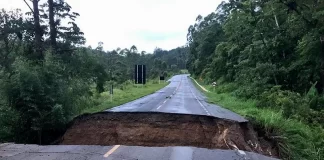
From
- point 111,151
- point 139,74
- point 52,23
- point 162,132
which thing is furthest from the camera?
point 139,74

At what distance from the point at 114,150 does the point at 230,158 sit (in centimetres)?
293

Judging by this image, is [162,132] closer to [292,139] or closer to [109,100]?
[292,139]

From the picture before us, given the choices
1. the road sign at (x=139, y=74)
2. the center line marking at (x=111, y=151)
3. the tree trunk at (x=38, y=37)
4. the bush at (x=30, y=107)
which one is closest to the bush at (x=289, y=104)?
the center line marking at (x=111, y=151)

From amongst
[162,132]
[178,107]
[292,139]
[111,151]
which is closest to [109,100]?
[178,107]

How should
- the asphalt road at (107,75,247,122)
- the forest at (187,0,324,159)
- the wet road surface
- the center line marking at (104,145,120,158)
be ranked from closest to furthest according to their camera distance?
the wet road surface
the center line marking at (104,145,120,158)
the forest at (187,0,324,159)
the asphalt road at (107,75,247,122)

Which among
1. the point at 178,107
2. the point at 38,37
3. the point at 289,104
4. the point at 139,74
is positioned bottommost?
the point at 178,107

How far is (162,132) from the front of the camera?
39.6 feet

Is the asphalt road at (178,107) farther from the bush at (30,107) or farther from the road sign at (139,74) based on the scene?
the road sign at (139,74)

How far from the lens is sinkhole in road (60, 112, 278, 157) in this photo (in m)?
11.0

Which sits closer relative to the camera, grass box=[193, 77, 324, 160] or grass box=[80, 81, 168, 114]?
grass box=[193, 77, 324, 160]

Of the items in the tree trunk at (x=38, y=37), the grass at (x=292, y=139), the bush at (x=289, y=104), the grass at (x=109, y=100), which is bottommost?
the grass at (x=109, y=100)

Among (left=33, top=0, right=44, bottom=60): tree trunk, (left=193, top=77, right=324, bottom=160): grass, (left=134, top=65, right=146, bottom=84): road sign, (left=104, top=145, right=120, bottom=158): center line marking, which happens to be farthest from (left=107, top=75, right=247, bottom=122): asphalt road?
(left=134, top=65, right=146, bottom=84): road sign

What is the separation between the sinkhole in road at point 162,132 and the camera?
1101 centimetres

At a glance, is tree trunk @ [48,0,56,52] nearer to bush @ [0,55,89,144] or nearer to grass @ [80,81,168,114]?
grass @ [80,81,168,114]
